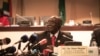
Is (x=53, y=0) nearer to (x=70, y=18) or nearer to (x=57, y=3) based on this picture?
(x=57, y=3)

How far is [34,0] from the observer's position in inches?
298

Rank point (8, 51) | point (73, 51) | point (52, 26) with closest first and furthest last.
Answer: point (73, 51) → point (8, 51) → point (52, 26)

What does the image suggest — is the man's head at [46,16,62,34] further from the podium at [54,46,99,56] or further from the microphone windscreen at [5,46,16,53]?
the podium at [54,46,99,56]

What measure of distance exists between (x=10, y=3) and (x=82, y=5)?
8.42 feet

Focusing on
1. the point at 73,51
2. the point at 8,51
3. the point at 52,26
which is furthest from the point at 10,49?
the point at 52,26

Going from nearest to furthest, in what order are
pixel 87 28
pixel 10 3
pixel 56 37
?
pixel 56 37 < pixel 87 28 < pixel 10 3

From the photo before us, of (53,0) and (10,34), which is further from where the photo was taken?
(53,0)

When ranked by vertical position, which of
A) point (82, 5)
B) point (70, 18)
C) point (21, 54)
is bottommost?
point (21, 54)

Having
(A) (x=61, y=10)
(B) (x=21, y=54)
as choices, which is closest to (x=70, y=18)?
(A) (x=61, y=10)

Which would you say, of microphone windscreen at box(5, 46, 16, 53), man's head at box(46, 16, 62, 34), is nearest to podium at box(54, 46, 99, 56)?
microphone windscreen at box(5, 46, 16, 53)

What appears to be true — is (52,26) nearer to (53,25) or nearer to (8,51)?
(53,25)

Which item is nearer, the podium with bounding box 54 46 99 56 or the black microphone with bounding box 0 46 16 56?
the podium with bounding box 54 46 99 56

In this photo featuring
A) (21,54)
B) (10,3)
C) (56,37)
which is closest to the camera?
(21,54)

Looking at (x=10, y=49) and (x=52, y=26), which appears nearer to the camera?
(x=10, y=49)
